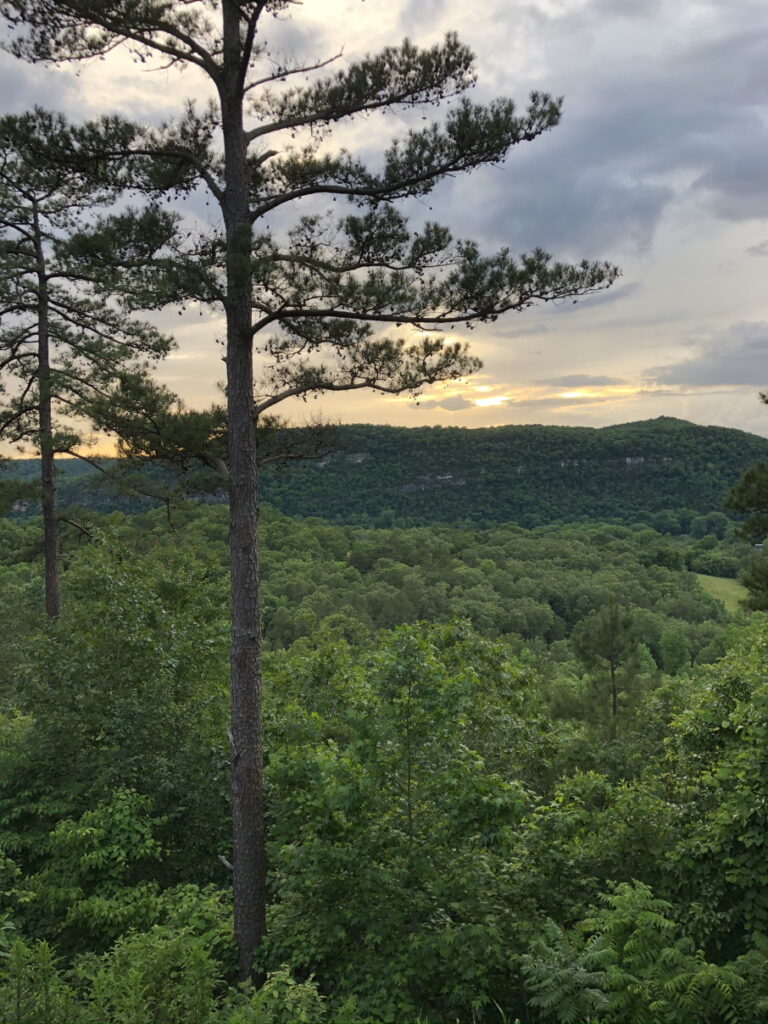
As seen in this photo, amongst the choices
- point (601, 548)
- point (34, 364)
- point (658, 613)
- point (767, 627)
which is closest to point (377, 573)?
point (658, 613)

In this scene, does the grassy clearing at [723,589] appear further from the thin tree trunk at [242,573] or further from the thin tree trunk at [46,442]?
the thin tree trunk at [242,573]

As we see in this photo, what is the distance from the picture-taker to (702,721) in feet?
23.9

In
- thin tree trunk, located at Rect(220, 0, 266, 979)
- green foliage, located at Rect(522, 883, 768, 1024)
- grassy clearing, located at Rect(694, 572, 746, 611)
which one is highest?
thin tree trunk, located at Rect(220, 0, 266, 979)

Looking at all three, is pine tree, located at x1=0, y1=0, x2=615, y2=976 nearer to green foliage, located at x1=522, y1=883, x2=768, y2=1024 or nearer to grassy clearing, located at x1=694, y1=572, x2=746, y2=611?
green foliage, located at x1=522, y1=883, x2=768, y2=1024

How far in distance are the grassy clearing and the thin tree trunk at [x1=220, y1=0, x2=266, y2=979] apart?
74982mm

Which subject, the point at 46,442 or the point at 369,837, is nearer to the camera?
the point at 369,837

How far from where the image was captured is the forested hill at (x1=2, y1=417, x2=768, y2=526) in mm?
114938

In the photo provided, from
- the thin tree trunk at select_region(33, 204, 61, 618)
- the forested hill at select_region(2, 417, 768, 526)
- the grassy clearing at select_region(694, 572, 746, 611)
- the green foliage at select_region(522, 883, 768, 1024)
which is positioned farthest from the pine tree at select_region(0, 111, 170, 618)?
the forested hill at select_region(2, 417, 768, 526)

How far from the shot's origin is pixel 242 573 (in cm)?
723

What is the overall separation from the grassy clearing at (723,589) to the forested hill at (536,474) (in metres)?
28.2

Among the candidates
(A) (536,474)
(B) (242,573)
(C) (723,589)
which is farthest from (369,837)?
(A) (536,474)

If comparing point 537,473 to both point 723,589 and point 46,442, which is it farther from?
point 46,442

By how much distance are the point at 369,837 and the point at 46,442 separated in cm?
1059

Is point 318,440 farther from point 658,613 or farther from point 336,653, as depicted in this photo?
point 658,613
